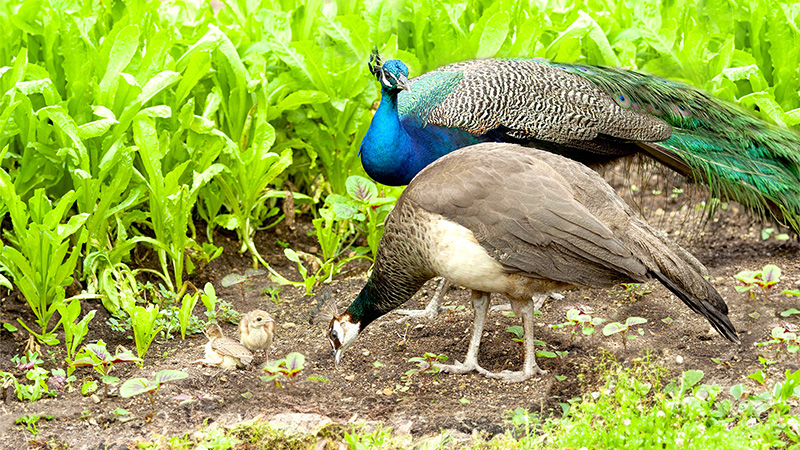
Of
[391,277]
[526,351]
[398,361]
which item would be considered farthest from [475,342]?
[391,277]

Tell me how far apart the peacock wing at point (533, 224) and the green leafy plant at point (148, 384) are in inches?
47.6

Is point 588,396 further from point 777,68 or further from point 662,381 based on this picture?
point 777,68

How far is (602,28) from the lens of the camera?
5910mm

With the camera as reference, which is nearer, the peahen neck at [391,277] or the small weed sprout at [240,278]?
the peahen neck at [391,277]

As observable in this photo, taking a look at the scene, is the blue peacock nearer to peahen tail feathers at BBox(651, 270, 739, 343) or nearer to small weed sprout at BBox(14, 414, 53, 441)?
peahen tail feathers at BBox(651, 270, 739, 343)

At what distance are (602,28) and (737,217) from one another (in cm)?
145

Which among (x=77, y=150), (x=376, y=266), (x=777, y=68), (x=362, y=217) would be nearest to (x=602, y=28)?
(x=777, y=68)

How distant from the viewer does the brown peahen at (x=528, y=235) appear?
3.72 m

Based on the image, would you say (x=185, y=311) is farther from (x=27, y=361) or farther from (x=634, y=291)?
(x=634, y=291)

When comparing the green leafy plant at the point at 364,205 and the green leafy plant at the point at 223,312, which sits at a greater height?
the green leafy plant at the point at 364,205

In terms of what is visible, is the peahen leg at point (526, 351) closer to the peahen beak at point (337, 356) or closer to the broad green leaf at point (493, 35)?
the peahen beak at point (337, 356)

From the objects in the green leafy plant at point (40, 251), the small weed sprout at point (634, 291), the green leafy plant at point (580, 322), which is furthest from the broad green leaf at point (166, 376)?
the small weed sprout at point (634, 291)

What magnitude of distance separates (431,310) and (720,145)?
5.75 feet

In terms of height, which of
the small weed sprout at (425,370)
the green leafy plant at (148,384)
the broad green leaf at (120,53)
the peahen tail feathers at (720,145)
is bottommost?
the small weed sprout at (425,370)
